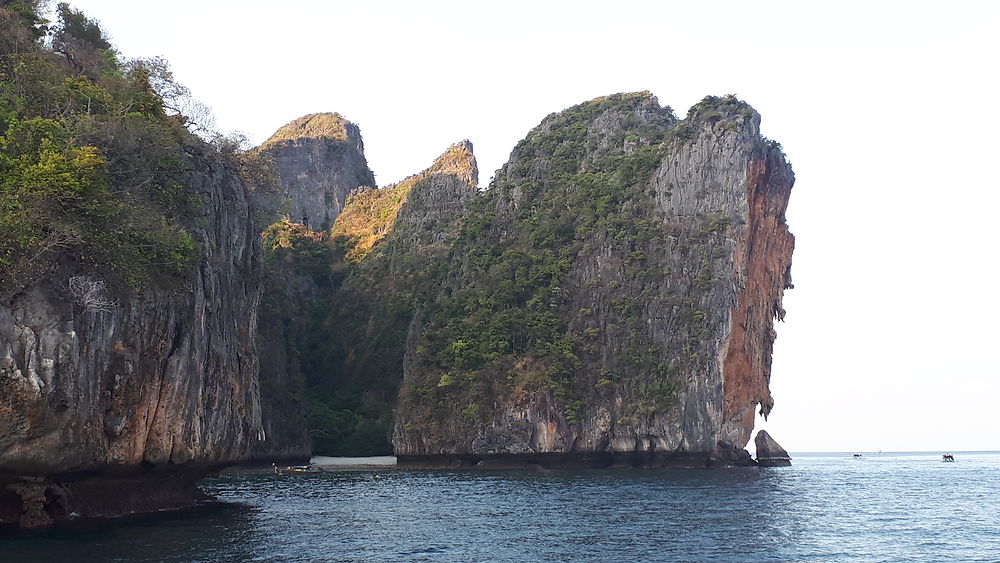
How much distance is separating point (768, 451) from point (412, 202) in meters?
68.4

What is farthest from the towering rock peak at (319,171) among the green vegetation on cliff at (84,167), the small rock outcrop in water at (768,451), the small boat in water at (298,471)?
the green vegetation on cliff at (84,167)

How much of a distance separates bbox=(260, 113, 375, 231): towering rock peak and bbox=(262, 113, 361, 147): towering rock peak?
215mm

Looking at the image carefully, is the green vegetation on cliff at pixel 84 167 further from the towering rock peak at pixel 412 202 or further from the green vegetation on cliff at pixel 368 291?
the towering rock peak at pixel 412 202

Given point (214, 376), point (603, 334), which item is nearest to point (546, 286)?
point (603, 334)

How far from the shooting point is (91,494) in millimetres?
32000

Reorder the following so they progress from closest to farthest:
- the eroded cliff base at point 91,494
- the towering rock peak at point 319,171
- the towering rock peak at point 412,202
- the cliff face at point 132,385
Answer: the cliff face at point 132,385 < the eroded cliff base at point 91,494 < the towering rock peak at point 412,202 < the towering rock peak at point 319,171

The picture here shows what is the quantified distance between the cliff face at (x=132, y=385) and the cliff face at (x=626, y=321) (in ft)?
132

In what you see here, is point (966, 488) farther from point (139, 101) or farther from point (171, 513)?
point (139, 101)

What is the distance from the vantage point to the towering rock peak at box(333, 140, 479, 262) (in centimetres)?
13025

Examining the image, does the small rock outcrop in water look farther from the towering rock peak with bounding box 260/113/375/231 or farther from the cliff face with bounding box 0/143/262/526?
the towering rock peak with bounding box 260/113/375/231

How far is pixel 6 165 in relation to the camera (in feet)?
90.5

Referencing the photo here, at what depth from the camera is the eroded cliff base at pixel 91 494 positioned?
2802cm

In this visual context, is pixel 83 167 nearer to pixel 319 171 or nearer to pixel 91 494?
pixel 91 494

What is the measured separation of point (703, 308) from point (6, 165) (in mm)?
67283
